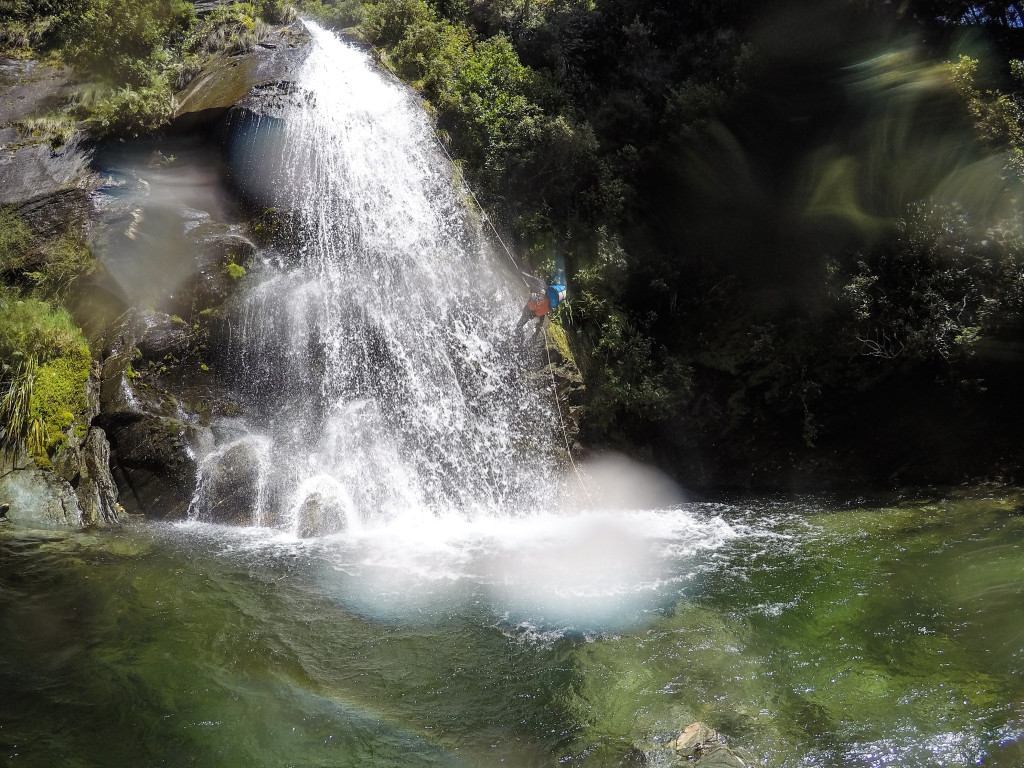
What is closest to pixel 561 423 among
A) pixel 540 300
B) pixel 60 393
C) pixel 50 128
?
pixel 540 300

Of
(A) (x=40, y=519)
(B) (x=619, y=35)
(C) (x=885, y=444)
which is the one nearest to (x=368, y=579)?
(A) (x=40, y=519)

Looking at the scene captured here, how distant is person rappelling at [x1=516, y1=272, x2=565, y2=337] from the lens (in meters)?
11.2

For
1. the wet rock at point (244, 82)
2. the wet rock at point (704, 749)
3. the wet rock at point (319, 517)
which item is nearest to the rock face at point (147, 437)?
the wet rock at point (319, 517)

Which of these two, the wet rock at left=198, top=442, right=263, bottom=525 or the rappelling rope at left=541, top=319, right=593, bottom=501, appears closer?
the wet rock at left=198, top=442, right=263, bottom=525

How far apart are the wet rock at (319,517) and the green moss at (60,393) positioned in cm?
375

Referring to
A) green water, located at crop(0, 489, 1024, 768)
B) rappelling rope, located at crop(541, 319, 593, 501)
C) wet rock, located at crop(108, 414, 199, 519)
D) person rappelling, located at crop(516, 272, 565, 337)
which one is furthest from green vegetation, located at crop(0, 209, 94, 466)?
rappelling rope, located at crop(541, 319, 593, 501)

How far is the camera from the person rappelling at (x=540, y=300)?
1125 centimetres

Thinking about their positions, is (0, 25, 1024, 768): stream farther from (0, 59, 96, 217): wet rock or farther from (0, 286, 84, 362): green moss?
(0, 59, 96, 217): wet rock

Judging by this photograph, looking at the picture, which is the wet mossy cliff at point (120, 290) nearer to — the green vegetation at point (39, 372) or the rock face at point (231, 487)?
the green vegetation at point (39, 372)

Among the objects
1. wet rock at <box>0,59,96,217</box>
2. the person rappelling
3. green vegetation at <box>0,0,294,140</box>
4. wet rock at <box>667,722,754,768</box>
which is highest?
green vegetation at <box>0,0,294,140</box>

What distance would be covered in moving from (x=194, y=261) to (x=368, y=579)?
23.3ft

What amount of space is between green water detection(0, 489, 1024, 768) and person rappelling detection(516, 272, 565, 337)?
15.4ft

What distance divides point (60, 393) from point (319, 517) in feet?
14.9

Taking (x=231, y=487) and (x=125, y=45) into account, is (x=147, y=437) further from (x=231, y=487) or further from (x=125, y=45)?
(x=125, y=45)
